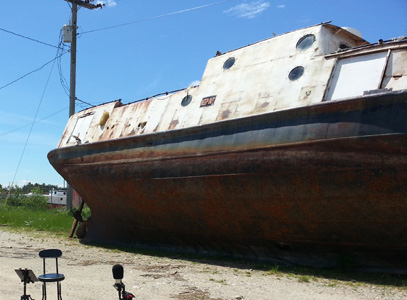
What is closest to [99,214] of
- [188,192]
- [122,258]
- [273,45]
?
[122,258]

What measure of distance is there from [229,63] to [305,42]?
2035mm

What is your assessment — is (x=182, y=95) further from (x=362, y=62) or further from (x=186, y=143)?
(x=362, y=62)

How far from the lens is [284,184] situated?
8.02 meters

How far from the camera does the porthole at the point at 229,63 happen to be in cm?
1038

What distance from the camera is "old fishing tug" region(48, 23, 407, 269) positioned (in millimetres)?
7219

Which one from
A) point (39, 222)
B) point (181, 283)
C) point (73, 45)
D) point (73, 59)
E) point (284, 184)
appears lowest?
point (39, 222)

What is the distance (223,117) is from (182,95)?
2.02 m

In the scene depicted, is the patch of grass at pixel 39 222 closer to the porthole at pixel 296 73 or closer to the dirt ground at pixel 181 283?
the dirt ground at pixel 181 283

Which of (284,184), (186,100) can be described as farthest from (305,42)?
(186,100)

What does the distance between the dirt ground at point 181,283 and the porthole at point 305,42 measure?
4.42 meters

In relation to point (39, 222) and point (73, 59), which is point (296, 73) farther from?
point (73, 59)

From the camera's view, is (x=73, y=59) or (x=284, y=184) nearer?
(x=284, y=184)

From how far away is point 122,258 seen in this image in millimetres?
10234

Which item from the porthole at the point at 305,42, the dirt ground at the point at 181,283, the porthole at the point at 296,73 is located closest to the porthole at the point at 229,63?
the porthole at the point at 305,42
